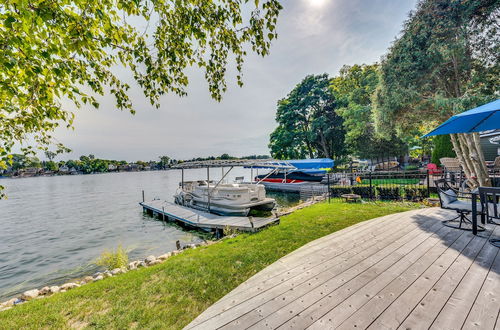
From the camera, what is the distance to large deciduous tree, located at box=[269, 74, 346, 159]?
29.0m

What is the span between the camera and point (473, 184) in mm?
8289

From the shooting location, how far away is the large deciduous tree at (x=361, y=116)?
20428 mm

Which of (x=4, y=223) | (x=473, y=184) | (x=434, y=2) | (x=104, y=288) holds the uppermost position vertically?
(x=434, y=2)

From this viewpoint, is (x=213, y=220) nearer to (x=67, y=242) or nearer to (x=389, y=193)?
(x=67, y=242)

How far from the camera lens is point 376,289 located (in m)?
2.53

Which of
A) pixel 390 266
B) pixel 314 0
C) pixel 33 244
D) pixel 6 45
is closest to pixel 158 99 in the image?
pixel 6 45

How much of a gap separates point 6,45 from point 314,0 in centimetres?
508

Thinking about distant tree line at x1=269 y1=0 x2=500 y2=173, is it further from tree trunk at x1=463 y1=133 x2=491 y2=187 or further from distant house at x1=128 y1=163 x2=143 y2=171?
distant house at x1=128 y1=163 x2=143 y2=171

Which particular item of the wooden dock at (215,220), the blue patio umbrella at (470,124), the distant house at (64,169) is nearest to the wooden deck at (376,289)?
the blue patio umbrella at (470,124)

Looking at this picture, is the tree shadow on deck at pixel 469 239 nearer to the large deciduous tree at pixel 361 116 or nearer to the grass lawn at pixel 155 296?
the grass lawn at pixel 155 296

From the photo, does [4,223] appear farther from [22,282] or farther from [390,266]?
[390,266]

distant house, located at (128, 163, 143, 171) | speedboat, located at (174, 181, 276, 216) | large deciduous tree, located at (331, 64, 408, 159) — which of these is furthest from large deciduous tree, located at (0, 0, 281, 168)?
distant house, located at (128, 163, 143, 171)

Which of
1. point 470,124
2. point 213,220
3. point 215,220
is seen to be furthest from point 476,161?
point 213,220

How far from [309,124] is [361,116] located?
11497 mm
